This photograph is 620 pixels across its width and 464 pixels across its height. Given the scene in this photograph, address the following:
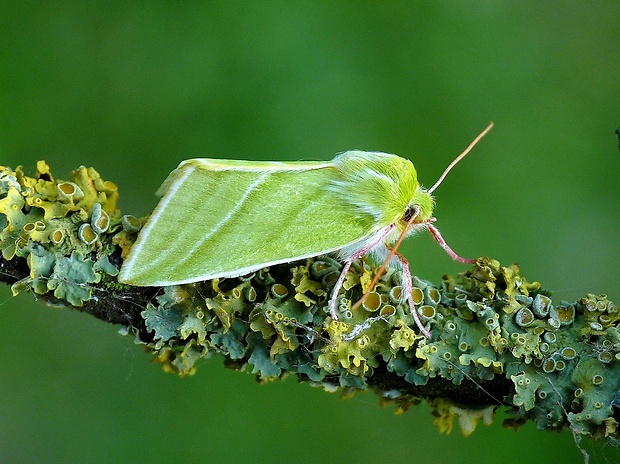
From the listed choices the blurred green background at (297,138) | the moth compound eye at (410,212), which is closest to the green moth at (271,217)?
the moth compound eye at (410,212)

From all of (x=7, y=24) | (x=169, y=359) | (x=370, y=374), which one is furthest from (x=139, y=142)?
(x=370, y=374)

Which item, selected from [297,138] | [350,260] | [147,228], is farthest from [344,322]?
[297,138]

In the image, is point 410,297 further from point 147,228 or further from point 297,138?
point 297,138

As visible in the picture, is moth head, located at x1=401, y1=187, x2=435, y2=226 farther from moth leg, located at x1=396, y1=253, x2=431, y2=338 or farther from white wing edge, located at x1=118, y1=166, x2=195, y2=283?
white wing edge, located at x1=118, y1=166, x2=195, y2=283

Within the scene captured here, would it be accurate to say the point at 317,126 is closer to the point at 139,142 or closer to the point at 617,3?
the point at 139,142

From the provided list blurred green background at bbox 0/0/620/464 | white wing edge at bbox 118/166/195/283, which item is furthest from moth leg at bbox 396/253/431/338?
blurred green background at bbox 0/0/620/464

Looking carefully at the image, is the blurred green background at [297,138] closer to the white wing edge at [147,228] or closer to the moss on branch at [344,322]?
the moss on branch at [344,322]

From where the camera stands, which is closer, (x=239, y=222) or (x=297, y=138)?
(x=239, y=222)
